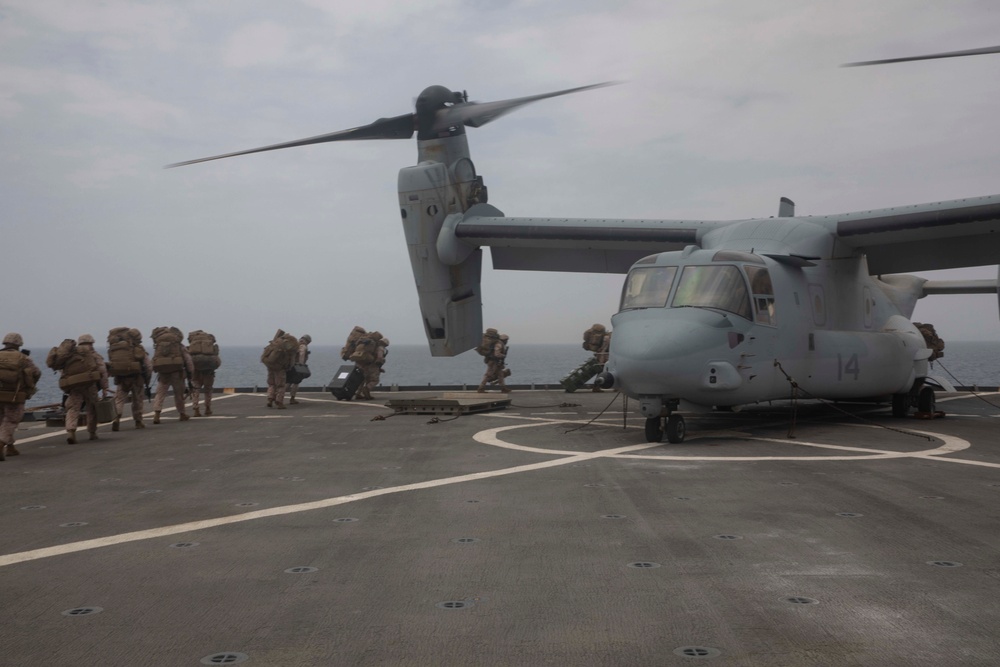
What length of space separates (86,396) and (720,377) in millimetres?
10045

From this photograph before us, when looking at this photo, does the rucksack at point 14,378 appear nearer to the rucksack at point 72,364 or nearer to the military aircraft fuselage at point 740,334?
the rucksack at point 72,364

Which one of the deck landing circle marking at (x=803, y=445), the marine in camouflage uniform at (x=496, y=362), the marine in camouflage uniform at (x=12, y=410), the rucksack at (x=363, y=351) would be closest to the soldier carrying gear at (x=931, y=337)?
the marine in camouflage uniform at (x=496, y=362)

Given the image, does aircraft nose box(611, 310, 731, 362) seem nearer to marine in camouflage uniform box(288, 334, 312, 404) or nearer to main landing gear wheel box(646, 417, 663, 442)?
main landing gear wheel box(646, 417, 663, 442)

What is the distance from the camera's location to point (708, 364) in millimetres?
12445

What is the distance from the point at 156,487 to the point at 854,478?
7.50m

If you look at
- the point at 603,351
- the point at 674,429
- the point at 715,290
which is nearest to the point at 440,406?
the point at 674,429

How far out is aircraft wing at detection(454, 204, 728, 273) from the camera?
1853 centimetres

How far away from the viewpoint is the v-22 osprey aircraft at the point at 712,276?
1272 centimetres

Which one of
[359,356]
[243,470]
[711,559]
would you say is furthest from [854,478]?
[359,356]

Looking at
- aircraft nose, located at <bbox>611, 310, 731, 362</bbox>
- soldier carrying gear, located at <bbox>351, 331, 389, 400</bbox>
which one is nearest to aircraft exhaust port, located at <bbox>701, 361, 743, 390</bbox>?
aircraft nose, located at <bbox>611, 310, 731, 362</bbox>

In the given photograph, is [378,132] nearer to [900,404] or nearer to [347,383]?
[347,383]

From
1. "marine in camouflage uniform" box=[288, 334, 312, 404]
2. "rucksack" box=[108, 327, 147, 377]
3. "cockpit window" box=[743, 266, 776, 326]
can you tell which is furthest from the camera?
"marine in camouflage uniform" box=[288, 334, 312, 404]

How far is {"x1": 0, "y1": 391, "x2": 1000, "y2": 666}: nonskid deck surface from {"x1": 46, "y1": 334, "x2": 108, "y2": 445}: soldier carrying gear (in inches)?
68.0

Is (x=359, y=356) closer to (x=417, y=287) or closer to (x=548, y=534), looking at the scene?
(x=417, y=287)
